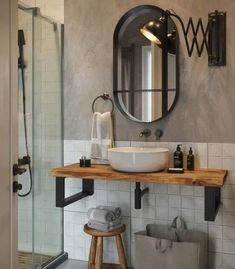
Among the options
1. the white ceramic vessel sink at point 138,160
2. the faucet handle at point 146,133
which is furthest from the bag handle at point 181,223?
the faucet handle at point 146,133

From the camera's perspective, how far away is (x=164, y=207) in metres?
2.81

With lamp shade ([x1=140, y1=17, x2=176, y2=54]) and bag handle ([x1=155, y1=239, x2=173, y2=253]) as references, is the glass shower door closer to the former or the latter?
lamp shade ([x1=140, y1=17, x2=176, y2=54])

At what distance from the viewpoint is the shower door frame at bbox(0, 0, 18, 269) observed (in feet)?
6.02

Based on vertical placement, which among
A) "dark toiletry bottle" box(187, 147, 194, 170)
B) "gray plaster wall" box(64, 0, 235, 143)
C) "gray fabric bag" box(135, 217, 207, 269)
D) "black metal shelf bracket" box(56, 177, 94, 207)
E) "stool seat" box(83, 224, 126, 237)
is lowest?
"gray fabric bag" box(135, 217, 207, 269)

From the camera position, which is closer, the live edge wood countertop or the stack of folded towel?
the live edge wood countertop

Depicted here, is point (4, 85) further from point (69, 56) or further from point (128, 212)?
point (128, 212)

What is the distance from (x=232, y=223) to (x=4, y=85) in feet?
6.20

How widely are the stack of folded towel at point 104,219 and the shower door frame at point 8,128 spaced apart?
82 cm

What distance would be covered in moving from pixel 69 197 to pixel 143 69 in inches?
47.0

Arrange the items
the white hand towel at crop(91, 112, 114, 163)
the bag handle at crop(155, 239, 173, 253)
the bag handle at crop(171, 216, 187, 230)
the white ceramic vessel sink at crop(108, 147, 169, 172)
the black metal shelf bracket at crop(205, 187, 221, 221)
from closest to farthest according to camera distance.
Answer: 1. the black metal shelf bracket at crop(205, 187, 221, 221)
2. the white ceramic vessel sink at crop(108, 147, 169, 172)
3. the bag handle at crop(155, 239, 173, 253)
4. the bag handle at crop(171, 216, 187, 230)
5. the white hand towel at crop(91, 112, 114, 163)

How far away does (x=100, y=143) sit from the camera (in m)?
2.92

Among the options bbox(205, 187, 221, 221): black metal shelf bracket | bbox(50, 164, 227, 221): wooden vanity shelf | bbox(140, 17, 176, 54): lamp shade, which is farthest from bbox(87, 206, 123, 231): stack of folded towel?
bbox(140, 17, 176, 54): lamp shade

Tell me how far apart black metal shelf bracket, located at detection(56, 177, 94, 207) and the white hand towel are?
0.85 ft

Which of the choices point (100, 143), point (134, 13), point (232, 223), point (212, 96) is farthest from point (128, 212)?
point (134, 13)
